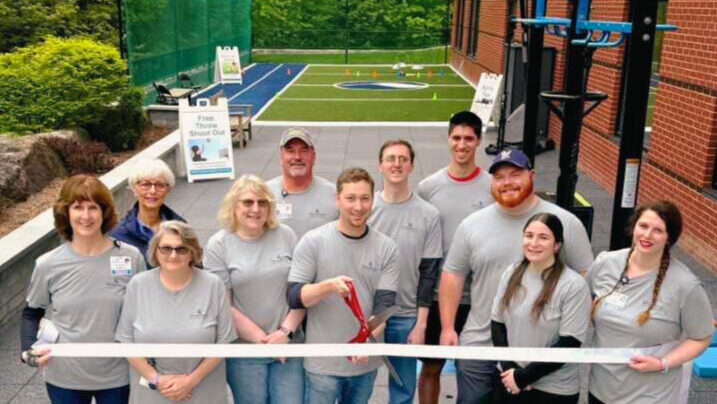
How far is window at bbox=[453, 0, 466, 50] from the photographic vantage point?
1449 inches

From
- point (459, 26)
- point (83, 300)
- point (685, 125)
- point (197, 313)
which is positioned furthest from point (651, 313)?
point (459, 26)

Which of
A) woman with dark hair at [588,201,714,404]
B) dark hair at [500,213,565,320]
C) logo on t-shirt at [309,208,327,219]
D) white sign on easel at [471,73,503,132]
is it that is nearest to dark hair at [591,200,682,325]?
woman with dark hair at [588,201,714,404]

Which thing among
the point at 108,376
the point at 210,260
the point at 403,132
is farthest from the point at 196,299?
the point at 403,132

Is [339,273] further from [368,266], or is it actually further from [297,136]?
[297,136]

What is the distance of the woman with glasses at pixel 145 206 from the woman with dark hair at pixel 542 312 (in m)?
1.92

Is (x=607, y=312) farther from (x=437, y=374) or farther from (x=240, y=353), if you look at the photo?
(x=240, y=353)

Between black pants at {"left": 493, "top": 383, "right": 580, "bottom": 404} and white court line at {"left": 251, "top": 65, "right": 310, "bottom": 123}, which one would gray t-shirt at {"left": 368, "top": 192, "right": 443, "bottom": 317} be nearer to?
black pants at {"left": 493, "top": 383, "right": 580, "bottom": 404}

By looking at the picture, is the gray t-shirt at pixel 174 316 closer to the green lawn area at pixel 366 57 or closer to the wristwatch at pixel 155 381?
the wristwatch at pixel 155 381

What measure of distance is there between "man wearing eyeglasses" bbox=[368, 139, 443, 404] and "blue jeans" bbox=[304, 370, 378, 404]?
15.6 inches

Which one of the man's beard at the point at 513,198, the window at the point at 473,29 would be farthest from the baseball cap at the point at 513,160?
the window at the point at 473,29

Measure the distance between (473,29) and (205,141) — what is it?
2216 centimetres

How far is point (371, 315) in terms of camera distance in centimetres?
391

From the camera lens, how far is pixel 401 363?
14.4 ft

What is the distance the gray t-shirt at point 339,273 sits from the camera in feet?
12.4
